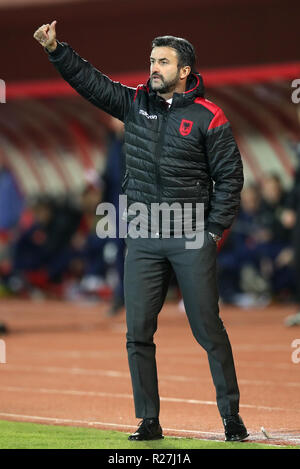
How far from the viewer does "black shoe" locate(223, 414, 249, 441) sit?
20.9 ft

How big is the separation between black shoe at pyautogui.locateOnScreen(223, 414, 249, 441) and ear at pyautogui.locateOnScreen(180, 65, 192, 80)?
189 cm

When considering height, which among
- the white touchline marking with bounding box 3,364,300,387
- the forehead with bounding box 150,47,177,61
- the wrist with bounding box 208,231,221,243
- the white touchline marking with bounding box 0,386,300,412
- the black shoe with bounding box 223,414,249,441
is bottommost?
the black shoe with bounding box 223,414,249,441

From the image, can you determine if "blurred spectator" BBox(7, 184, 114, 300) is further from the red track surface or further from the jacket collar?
the jacket collar

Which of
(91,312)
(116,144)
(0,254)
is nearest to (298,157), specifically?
(116,144)

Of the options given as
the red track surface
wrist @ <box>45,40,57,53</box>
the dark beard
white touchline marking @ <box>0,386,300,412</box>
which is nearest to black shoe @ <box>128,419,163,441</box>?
the red track surface

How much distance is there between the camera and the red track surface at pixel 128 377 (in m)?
7.46

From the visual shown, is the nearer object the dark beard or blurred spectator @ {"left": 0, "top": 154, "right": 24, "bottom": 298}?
the dark beard

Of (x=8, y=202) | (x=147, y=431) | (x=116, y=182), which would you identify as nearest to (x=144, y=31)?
(x=8, y=202)

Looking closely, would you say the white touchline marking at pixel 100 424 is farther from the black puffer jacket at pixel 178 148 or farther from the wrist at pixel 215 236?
the black puffer jacket at pixel 178 148

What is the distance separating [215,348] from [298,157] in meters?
7.01

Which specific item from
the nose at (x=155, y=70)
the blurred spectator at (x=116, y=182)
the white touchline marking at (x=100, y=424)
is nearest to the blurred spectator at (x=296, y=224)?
the blurred spectator at (x=116, y=182)

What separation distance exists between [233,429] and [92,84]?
6.80 ft

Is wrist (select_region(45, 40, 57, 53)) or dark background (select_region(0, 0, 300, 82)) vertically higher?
dark background (select_region(0, 0, 300, 82))
